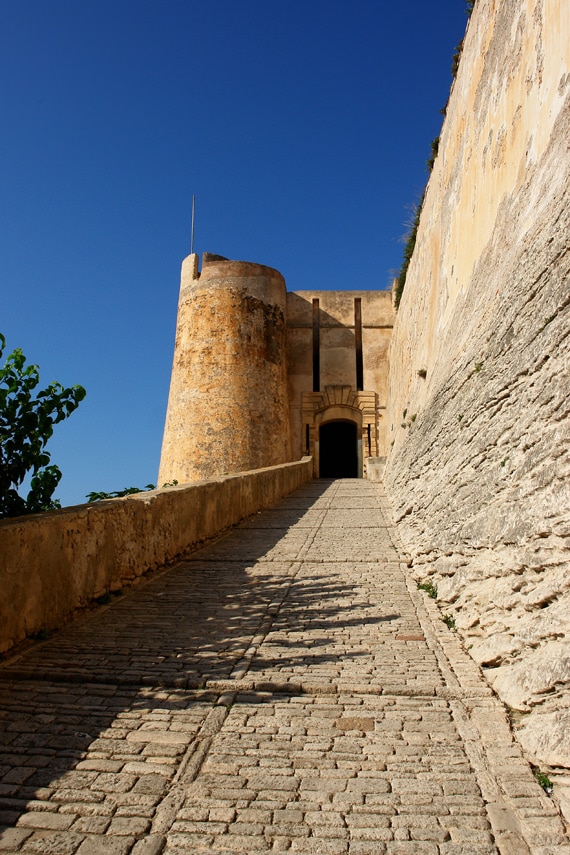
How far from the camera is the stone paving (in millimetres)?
2389

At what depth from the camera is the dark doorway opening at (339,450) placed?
27.7 m

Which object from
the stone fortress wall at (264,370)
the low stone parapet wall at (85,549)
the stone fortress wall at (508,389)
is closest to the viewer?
the stone fortress wall at (508,389)

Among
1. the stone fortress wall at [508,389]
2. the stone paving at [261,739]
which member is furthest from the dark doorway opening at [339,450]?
the stone paving at [261,739]

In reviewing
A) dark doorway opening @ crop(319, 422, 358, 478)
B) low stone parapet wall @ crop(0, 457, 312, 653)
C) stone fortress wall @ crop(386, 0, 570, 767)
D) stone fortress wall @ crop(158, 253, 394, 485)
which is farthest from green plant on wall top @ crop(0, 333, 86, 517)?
dark doorway opening @ crop(319, 422, 358, 478)

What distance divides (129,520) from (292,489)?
35.5 feet

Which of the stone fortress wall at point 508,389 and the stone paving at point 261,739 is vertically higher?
the stone fortress wall at point 508,389

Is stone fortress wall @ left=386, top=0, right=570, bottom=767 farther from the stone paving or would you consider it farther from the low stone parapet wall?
the low stone parapet wall

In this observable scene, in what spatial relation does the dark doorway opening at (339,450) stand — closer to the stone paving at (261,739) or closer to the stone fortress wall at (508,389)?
the stone fortress wall at (508,389)

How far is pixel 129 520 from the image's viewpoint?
6328 millimetres

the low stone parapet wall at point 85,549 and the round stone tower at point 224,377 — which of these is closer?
the low stone parapet wall at point 85,549

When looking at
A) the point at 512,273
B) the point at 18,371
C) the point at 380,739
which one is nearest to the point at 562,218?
the point at 512,273

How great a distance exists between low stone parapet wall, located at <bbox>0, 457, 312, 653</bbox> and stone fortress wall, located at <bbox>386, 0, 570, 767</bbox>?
2751mm

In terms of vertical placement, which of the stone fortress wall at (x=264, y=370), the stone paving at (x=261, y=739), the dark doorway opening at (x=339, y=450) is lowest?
the stone paving at (x=261, y=739)

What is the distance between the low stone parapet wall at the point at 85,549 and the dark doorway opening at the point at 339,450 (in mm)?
18732
